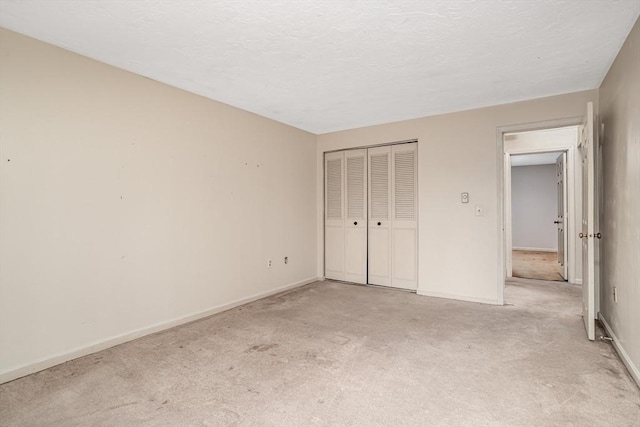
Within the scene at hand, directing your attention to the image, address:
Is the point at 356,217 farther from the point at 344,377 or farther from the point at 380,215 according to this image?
the point at 344,377

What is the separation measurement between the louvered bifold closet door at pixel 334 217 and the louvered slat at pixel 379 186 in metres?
0.51

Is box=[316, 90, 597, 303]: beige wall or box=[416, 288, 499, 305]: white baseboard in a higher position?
box=[316, 90, 597, 303]: beige wall

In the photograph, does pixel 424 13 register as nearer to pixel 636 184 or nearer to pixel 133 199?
pixel 636 184

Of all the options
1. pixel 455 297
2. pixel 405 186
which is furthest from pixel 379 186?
pixel 455 297

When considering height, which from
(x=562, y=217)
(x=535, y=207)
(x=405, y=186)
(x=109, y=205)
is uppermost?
(x=405, y=186)

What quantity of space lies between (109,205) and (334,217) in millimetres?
3223

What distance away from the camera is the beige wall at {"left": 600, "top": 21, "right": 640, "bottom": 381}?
2189mm

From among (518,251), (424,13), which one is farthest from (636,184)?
(518,251)

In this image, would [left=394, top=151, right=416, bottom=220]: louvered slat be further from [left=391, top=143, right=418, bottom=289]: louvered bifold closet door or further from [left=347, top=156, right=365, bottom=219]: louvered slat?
[left=347, top=156, right=365, bottom=219]: louvered slat

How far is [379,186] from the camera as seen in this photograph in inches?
190

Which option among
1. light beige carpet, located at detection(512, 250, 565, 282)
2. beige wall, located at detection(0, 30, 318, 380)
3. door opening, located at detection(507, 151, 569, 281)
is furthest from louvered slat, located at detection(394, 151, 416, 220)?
door opening, located at detection(507, 151, 569, 281)

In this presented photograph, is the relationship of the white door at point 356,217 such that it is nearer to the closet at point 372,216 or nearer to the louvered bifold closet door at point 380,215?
the closet at point 372,216

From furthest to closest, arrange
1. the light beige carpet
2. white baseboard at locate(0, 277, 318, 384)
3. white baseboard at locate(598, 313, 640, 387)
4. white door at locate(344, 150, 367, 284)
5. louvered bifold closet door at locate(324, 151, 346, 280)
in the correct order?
the light beige carpet
louvered bifold closet door at locate(324, 151, 346, 280)
white door at locate(344, 150, 367, 284)
white baseboard at locate(0, 277, 318, 384)
white baseboard at locate(598, 313, 640, 387)

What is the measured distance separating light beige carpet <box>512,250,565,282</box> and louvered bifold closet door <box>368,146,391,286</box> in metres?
2.60
